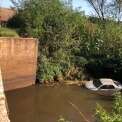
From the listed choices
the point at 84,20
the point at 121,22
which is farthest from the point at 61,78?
the point at 121,22

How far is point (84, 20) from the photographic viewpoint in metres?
38.1

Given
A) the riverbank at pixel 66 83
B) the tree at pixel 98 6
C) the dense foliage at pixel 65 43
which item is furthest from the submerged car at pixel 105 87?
the tree at pixel 98 6

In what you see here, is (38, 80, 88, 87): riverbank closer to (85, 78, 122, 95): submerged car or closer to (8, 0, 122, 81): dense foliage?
(8, 0, 122, 81): dense foliage

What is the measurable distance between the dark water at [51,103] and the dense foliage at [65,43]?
3004mm

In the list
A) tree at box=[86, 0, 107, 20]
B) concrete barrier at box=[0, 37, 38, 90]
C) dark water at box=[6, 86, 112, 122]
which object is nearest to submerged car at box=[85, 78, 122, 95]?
dark water at box=[6, 86, 112, 122]

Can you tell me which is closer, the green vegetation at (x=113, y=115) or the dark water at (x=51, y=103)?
the green vegetation at (x=113, y=115)

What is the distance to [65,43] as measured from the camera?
33781 millimetres

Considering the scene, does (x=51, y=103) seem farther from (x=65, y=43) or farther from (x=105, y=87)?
(x=65, y=43)

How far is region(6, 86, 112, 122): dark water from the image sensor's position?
72.9 feet

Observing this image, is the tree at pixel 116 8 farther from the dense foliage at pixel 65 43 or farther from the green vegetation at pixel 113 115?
the green vegetation at pixel 113 115

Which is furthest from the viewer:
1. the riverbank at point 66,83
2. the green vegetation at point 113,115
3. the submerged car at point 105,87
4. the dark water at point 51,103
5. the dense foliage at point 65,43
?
the dense foliage at point 65,43

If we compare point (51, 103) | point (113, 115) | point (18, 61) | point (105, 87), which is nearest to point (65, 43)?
point (18, 61)

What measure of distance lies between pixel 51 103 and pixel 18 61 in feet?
15.1

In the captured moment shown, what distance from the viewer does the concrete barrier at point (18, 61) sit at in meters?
26.8
